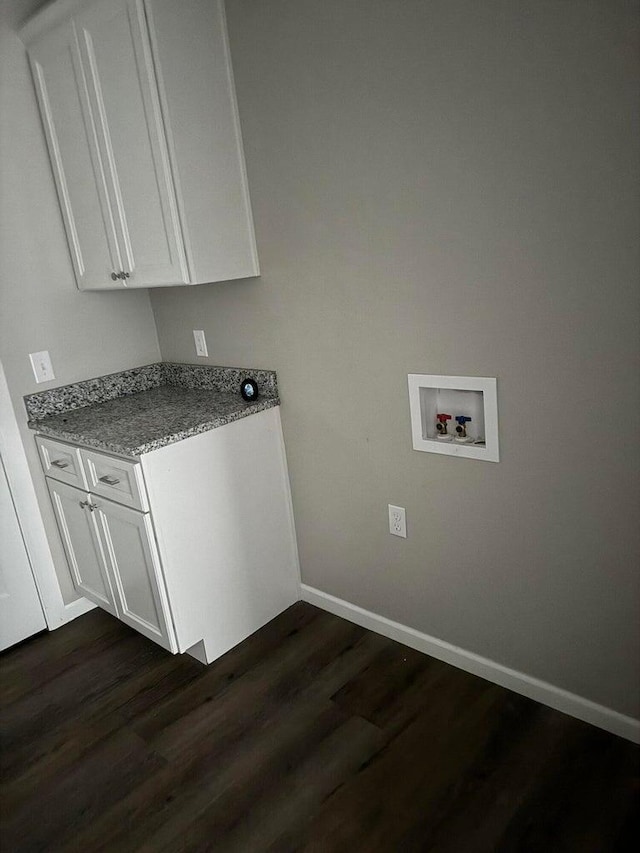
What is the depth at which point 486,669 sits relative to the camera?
2078 mm

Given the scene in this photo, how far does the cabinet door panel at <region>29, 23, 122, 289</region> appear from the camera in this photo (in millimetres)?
2164

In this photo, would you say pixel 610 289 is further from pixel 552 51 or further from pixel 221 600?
pixel 221 600

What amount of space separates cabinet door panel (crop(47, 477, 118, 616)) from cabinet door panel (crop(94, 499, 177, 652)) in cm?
8

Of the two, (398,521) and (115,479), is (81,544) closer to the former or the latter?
(115,479)

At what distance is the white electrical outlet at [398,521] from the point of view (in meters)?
2.18

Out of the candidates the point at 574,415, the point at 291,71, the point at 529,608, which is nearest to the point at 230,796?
the point at 529,608

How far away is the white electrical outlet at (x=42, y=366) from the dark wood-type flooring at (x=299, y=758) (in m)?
1.15

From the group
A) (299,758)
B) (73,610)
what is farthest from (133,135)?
(299,758)

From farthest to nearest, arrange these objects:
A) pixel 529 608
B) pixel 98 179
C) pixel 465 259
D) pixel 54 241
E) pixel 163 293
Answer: pixel 163 293, pixel 54 241, pixel 98 179, pixel 529 608, pixel 465 259

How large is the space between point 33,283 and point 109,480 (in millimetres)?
910

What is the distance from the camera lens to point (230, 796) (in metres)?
1.77

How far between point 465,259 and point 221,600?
1.51 metres

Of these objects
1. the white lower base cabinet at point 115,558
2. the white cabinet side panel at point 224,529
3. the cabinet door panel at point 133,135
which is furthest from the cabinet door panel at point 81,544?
the cabinet door panel at point 133,135

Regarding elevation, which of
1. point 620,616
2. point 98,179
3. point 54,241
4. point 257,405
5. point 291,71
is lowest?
point 620,616
